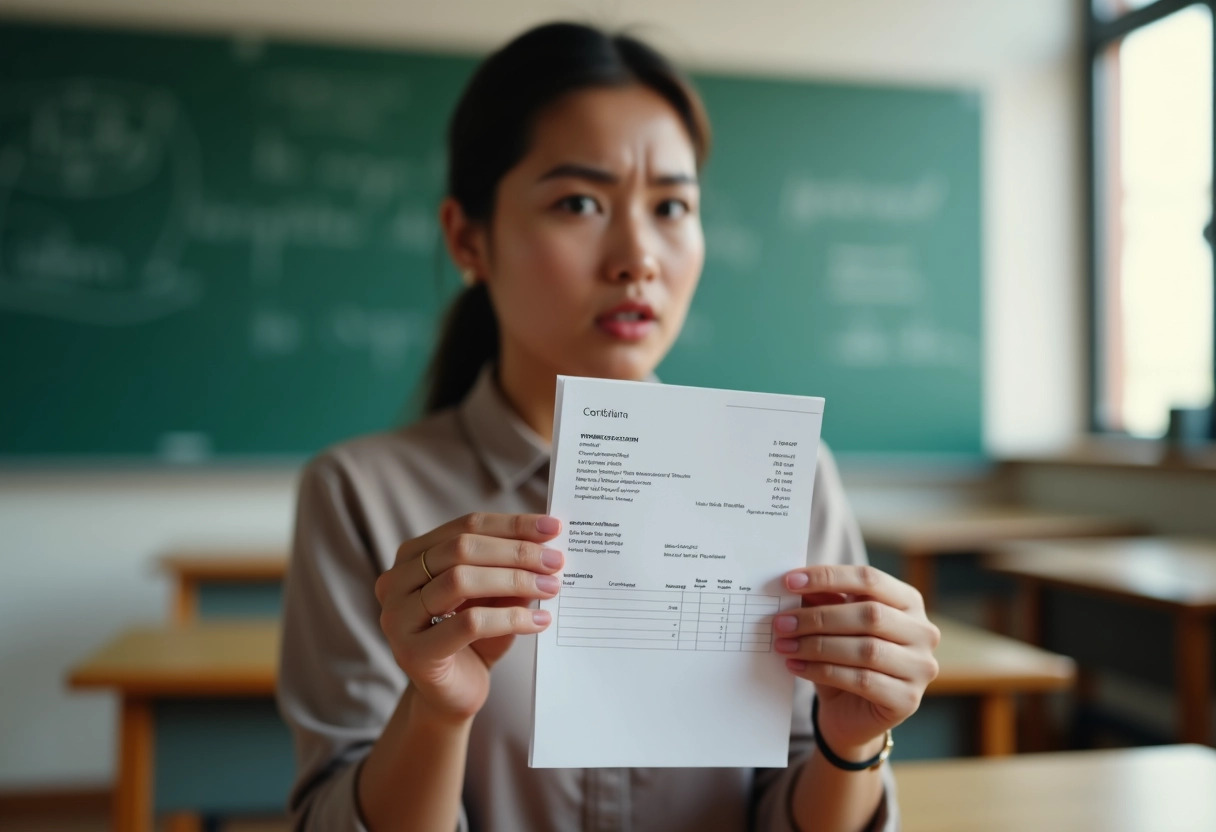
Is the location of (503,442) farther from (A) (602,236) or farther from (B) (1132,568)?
(B) (1132,568)

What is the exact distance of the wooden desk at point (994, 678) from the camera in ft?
5.65

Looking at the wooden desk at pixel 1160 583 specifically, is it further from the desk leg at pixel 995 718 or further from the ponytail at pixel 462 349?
the ponytail at pixel 462 349

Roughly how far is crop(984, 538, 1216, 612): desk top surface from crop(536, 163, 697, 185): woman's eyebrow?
5.64 ft

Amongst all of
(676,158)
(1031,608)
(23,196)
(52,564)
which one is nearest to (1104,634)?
(1031,608)

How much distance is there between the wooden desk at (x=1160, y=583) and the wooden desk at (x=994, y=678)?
56cm

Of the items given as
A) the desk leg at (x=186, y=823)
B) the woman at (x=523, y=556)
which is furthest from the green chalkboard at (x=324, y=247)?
the woman at (x=523, y=556)

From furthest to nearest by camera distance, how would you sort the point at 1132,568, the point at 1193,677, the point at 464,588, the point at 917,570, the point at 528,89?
the point at 917,570, the point at 1132,568, the point at 1193,677, the point at 528,89, the point at 464,588

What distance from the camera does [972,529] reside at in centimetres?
337

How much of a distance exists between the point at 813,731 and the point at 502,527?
0.45 meters

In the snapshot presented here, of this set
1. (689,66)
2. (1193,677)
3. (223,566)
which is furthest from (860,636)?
(689,66)

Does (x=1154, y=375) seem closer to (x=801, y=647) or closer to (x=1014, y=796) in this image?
(x=1014, y=796)

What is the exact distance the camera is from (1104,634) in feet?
8.44

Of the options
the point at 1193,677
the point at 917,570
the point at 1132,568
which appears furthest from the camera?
the point at 917,570

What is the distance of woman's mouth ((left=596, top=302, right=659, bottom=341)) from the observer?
1042 millimetres
